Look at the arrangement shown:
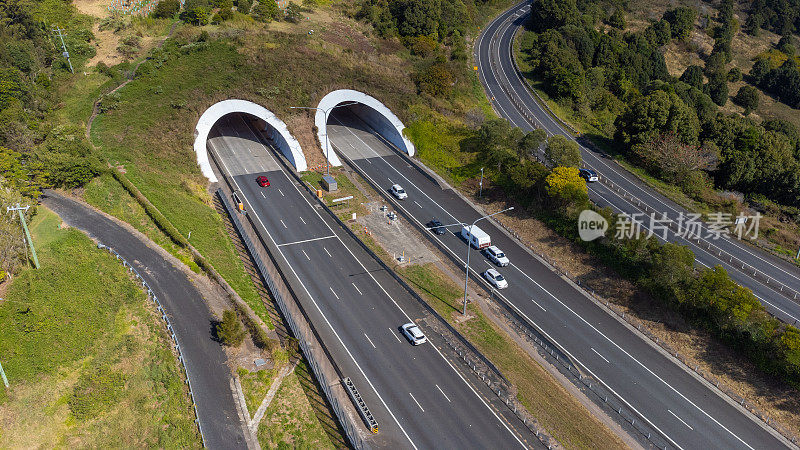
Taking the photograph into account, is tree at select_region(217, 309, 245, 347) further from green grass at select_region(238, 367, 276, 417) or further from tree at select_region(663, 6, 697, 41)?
tree at select_region(663, 6, 697, 41)

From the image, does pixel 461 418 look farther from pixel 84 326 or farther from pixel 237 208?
pixel 237 208

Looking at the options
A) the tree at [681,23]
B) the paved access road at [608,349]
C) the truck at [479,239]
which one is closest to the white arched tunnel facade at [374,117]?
the paved access road at [608,349]

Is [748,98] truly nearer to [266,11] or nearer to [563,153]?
[563,153]

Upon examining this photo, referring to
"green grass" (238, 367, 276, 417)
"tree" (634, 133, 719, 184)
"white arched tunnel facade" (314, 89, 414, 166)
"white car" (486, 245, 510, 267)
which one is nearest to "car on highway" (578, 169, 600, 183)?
"tree" (634, 133, 719, 184)

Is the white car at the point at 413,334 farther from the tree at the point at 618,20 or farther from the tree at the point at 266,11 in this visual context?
the tree at the point at 618,20

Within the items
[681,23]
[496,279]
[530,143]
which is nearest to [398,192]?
[530,143]

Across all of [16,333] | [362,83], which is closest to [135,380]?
[16,333]
